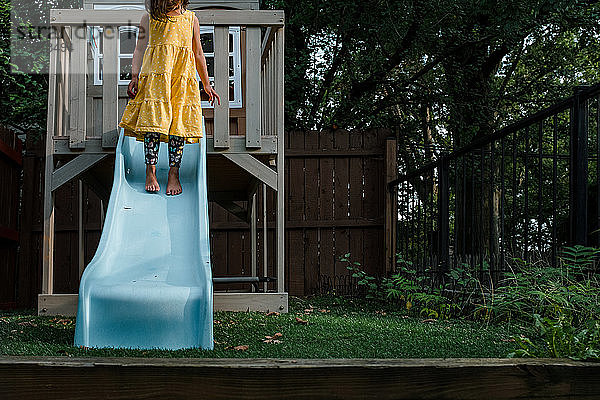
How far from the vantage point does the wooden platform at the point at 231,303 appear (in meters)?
4.94

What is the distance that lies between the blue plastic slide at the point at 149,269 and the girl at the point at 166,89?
0.16m

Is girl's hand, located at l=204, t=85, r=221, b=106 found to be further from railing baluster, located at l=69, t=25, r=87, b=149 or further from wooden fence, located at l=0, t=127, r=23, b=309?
wooden fence, located at l=0, t=127, r=23, b=309

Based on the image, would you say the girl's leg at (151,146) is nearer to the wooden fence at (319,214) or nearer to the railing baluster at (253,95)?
the railing baluster at (253,95)

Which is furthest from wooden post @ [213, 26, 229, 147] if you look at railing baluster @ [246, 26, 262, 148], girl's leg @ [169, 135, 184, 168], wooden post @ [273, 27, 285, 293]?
wooden post @ [273, 27, 285, 293]

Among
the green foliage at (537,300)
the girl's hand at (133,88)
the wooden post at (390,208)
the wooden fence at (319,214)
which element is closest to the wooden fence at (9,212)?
the wooden fence at (319,214)

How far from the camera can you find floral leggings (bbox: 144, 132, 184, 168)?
4836 mm

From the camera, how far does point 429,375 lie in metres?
1.35

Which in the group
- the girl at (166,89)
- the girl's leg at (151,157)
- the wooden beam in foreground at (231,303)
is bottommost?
the wooden beam in foreground at (231,303)

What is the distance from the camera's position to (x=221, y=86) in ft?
16.9

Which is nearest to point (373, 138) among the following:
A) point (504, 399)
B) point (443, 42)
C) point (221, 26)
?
point (443, 42)

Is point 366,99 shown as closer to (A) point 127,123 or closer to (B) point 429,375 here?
(A) point 127,123

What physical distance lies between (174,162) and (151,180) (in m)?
0.20

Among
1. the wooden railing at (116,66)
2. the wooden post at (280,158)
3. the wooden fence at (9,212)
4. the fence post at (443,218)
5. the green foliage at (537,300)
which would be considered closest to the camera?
the green foliage at (537,300)

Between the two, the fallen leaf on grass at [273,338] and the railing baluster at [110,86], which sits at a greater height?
the railing baluster at [110,86]
